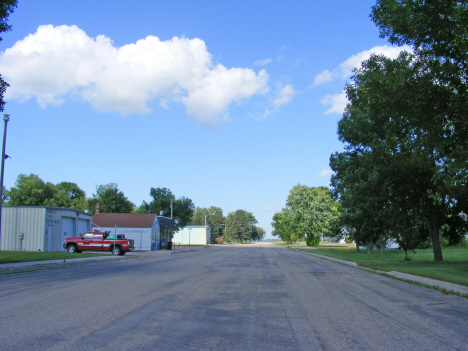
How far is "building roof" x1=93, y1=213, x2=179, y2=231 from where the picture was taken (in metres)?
52.2

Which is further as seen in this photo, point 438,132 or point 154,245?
point 154,245

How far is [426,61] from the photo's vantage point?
54.6 ft

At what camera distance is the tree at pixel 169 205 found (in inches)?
3250

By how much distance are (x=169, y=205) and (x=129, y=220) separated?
2867 centimetres

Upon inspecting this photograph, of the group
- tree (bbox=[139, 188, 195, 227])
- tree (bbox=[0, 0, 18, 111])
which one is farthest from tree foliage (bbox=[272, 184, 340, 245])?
tree (bbox=[0, 0, 18, 111])

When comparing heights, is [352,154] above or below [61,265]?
above

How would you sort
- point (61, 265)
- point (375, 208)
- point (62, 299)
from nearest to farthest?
point (62, 299), point (61, 265), point (375, 208)

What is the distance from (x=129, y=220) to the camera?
53.7m

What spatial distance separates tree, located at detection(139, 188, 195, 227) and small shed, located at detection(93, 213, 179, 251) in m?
24.3

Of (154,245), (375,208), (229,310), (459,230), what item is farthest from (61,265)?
(154,245)

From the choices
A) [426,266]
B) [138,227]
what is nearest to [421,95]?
[426,266]

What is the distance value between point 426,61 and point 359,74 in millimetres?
3150

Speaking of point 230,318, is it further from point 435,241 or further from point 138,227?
point 138,227

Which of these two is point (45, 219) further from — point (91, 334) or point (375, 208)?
point (91, 334)
